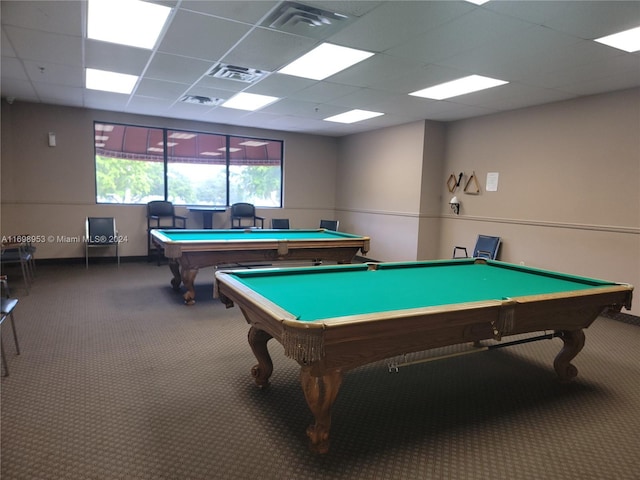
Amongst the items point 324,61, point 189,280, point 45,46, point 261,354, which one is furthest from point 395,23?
point 189,280

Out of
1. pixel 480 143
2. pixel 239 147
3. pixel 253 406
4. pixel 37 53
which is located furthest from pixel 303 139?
pixel 253 406

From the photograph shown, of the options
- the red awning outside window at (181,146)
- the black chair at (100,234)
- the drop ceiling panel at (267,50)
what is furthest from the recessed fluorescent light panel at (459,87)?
the black chair at (100,234)

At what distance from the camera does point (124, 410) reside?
227cm

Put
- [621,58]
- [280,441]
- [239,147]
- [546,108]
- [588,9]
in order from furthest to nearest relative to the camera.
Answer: [239,147], [546,108], [621,58], [588,9], [280,441]

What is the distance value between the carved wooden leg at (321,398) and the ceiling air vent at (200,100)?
463 centimetres

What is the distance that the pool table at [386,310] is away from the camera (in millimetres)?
1787

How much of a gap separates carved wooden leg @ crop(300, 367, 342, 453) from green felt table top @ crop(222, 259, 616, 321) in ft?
0.95

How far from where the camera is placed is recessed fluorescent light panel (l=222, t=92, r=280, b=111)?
209 inches

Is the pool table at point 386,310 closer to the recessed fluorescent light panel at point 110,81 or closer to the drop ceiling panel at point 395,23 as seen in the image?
the drop ceiling panel at point 395,23

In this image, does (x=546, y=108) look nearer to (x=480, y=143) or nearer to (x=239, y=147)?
(x=480, y=143)

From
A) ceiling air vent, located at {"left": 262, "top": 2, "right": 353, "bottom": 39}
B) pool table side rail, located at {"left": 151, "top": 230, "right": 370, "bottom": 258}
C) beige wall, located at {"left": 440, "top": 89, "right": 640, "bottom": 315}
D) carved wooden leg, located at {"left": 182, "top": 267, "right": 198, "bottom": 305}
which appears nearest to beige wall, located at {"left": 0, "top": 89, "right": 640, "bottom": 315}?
beige wall, located at {"left": 440, "top": 89, "right": 640, "bottom": 315}

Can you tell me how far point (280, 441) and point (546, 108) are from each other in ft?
16.2

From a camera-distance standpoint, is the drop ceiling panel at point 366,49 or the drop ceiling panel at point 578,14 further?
the drop ceiling panel at point 366,49

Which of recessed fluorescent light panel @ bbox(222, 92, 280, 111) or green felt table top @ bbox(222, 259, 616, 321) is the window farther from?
green felt table top @ bbox(222, 259, 616, 321)
